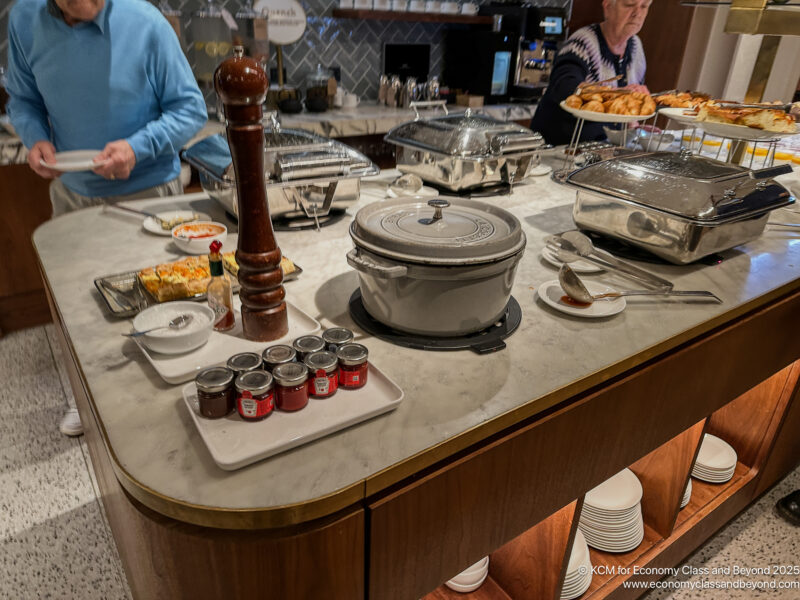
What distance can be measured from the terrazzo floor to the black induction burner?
3.51ft

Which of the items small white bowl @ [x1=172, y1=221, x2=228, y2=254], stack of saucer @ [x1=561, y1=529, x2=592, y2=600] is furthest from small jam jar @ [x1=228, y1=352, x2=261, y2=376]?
stack of saucer @ [x1=561, y1=529, x2=592, y2=600]

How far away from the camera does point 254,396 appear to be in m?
0.72

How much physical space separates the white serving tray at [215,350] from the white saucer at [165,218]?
0.49 m

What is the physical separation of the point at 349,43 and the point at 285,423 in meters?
3.64

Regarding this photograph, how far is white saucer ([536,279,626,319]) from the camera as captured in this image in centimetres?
105

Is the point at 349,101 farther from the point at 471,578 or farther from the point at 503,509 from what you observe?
the point at 503,509

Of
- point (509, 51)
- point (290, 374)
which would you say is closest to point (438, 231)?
point (290, 374)

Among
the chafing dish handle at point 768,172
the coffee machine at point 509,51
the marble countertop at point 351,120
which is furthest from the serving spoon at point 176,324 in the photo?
the coffee machine at point 509,51

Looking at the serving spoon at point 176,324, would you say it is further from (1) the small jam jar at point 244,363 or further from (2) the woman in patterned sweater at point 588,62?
(2) the woman in patterned sweater at point 588,62

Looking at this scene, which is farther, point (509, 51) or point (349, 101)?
point (509, 51)

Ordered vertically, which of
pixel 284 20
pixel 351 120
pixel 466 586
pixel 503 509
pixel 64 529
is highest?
pixel 284 20

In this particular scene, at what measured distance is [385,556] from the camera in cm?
77

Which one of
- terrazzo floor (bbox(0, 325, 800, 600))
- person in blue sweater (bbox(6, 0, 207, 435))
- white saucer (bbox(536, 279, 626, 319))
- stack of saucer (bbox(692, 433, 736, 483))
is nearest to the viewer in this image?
white saucer (bbox(536, 279, 626, 319))

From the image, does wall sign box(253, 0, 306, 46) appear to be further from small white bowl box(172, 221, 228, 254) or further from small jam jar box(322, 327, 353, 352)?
small jam jar box(322, 327, 353, 352)
